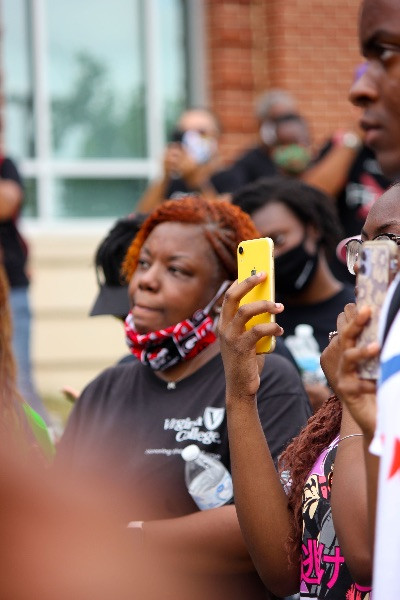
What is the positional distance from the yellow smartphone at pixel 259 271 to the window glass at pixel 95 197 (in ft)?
25.6

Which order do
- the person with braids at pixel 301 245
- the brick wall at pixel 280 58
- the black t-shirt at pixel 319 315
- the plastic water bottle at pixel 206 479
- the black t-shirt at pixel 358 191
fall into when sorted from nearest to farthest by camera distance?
the plastic water bottle at pixel 206 479
the black t-shirt at pixel 319 315
the person with braids at pixel 301 245
the black t-shirt at pixel 358 191
the brick wall at pixel 280 58

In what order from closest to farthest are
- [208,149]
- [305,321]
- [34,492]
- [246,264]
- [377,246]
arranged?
[34,492] < [377,246] < [246,264] < [305,321] < [208,149]

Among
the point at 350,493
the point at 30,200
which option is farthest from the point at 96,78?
the point at 350,493

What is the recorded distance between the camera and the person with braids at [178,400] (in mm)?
3482

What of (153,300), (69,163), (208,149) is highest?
(153,300)

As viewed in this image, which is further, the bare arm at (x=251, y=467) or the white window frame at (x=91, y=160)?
the white window frame at (x=91, y=160)

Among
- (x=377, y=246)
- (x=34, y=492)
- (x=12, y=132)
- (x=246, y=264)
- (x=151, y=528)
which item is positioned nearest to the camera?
(x=34, y=492)

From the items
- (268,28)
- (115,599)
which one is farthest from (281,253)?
(268,28)

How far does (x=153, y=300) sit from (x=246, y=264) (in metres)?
1.30

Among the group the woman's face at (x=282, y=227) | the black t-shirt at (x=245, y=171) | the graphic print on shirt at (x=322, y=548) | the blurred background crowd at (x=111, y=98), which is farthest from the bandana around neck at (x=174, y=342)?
the blurred background crowd at (x=111, y=98)

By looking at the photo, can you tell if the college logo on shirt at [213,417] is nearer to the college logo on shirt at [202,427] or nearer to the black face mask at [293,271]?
the college logo on shirt at [202,427]

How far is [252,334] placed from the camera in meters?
2.55

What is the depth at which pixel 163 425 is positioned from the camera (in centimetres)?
373

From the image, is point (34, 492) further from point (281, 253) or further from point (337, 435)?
point (281, 253)
